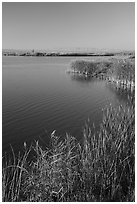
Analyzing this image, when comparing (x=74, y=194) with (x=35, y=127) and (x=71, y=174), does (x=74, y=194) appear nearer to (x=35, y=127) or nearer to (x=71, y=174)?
(x=71, y=174)

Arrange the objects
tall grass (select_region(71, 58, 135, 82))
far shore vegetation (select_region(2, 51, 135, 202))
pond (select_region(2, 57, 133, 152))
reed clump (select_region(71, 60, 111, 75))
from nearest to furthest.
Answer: far shore vegetation (select_region(2, 51, 135, 202))
pond (select_region(2, 57, 133, 152))
tall grass (select_region(71, 58, 135, 82))
reed clump (select_region(71, 60, 111, 75))

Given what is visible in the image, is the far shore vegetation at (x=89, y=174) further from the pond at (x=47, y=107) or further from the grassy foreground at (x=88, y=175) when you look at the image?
the pond at (x=47, y=107)

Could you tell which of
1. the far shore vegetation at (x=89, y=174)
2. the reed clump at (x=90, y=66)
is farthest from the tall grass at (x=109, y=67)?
the far shore vegetation at (x=89, y=174)

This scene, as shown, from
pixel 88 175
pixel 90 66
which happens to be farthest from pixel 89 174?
pixel 90 66

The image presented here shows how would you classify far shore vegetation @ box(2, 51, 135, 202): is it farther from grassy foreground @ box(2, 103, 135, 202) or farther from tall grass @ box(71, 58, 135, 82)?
tall grass @ box(71, 58, 135, 82)

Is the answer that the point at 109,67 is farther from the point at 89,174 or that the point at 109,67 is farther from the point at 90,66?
the point at 89,174

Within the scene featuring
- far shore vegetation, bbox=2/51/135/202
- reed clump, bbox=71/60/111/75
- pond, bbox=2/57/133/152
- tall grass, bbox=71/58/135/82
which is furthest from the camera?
reed clump, bbox=71/60/111/75

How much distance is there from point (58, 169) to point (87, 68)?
18860 mm

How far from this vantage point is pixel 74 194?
3008 millimetres

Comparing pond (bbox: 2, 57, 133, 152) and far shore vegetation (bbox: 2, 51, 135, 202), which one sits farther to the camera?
pond (bbox: 2, 57, 133, 152)

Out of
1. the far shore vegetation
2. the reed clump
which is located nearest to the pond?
the far shore vegetation

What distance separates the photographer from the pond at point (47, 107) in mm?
7354

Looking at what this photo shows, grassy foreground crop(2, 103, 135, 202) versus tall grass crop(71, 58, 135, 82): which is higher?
tall grass crop(71, 58, 135, 82)

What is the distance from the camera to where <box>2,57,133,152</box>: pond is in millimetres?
7354
